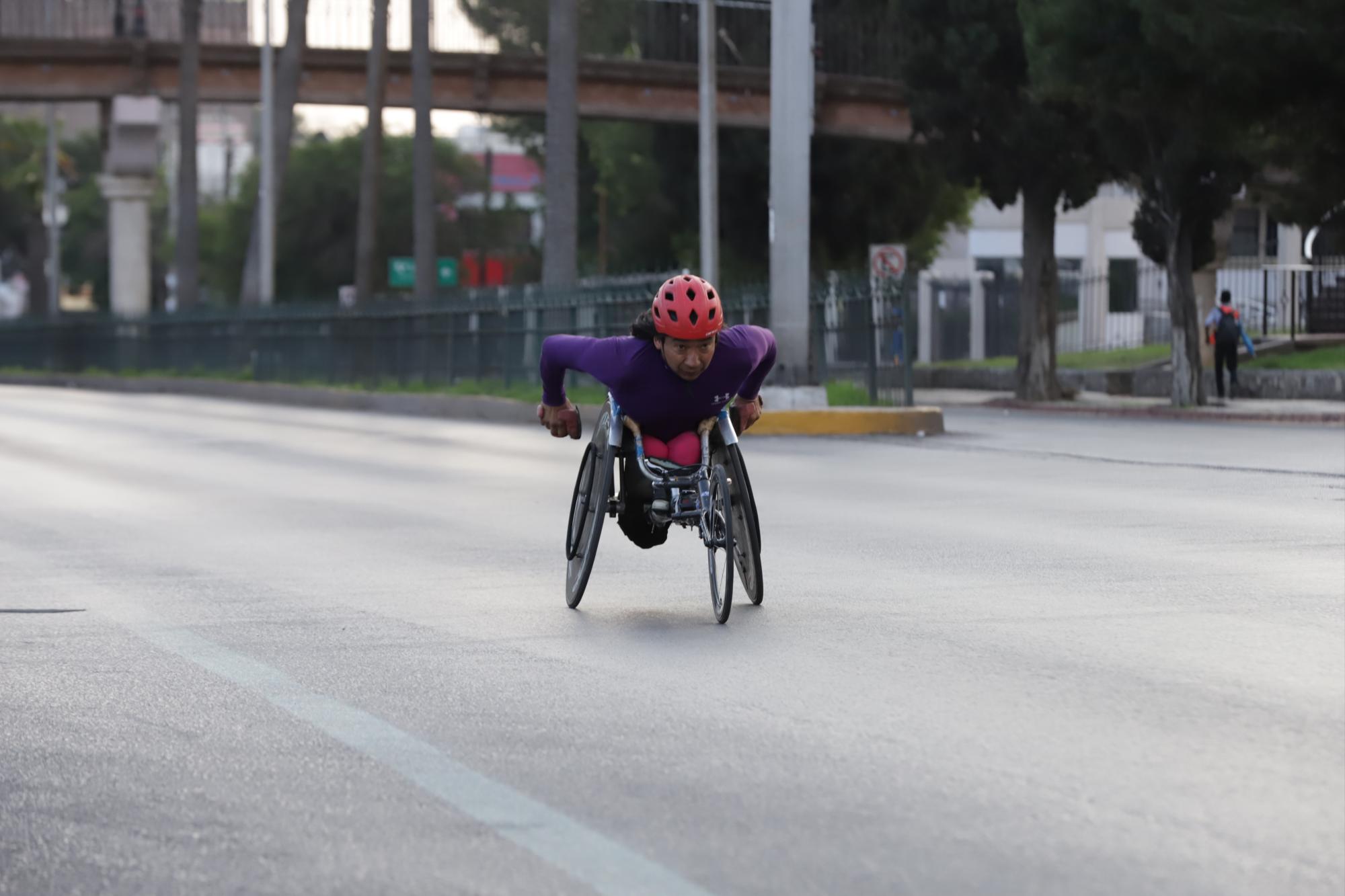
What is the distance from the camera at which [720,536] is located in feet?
29.7

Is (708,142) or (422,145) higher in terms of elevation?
(422,145)

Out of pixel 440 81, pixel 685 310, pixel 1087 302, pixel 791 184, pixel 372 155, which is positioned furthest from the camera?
pixel 440 81

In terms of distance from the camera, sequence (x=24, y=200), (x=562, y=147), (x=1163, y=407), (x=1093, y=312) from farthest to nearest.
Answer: (x=24, y=200)
(x=1093, y=312)
(x=562, y=147)
(x=1163, y=407)

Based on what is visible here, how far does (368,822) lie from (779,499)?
1032cm

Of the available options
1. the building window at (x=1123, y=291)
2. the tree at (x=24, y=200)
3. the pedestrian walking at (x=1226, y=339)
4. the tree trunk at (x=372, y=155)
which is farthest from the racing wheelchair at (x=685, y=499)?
the tree at (x=24, y=200)

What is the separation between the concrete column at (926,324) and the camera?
5306cm

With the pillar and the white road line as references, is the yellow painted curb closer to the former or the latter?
the white road line

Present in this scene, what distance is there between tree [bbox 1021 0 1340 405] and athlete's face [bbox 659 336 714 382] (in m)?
18.9

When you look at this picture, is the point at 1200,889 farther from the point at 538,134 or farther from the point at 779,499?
the point at 538,134

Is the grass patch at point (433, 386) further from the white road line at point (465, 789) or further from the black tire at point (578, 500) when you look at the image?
the white road line at point (465, 789)

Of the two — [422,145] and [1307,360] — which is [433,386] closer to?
[422,145]

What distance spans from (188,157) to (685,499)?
2020 inches

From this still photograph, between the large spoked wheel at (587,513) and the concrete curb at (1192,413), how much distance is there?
20402 mm

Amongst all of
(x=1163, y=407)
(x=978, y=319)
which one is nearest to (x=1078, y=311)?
(x=978, y=319)
